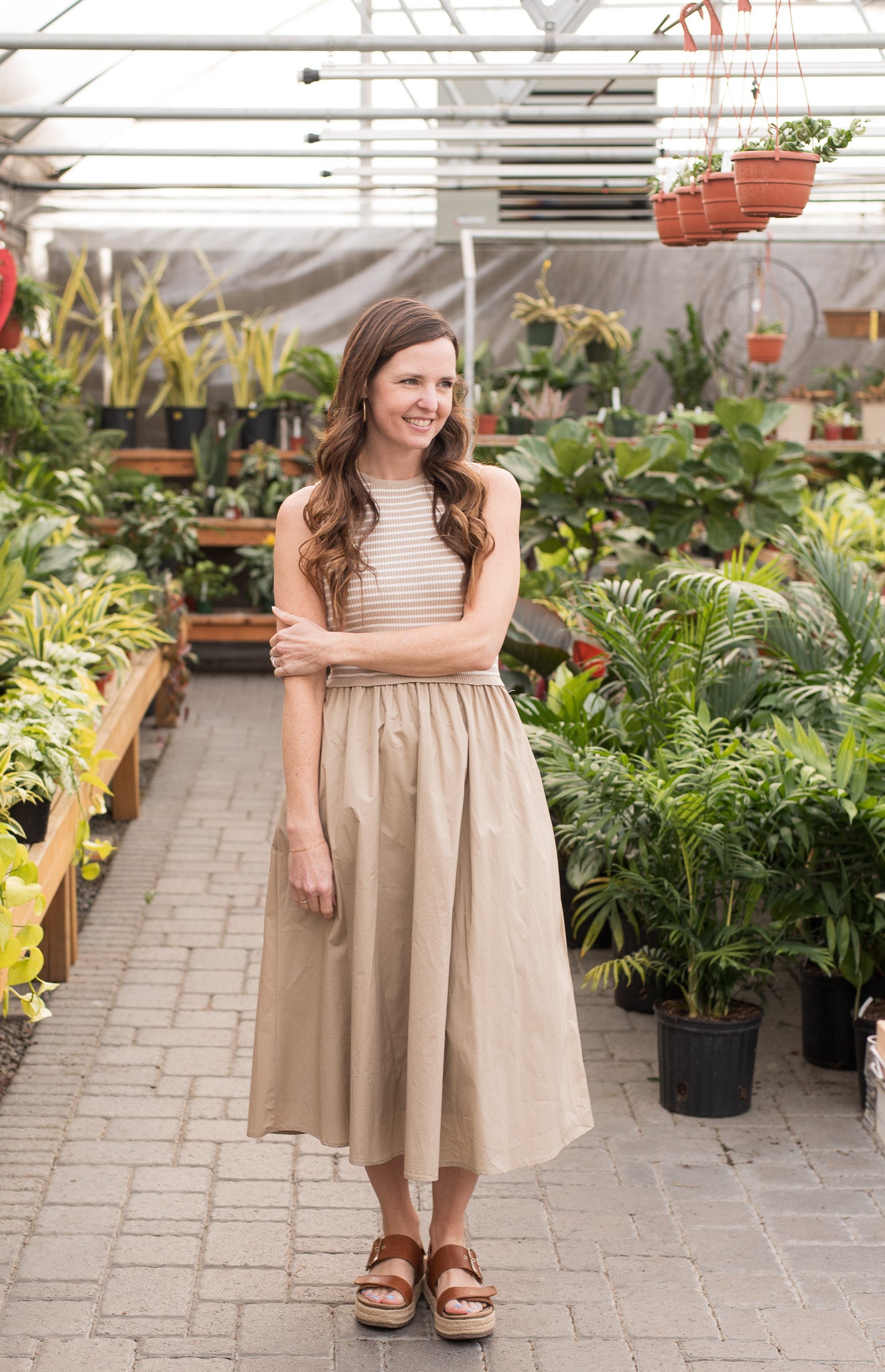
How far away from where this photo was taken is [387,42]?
12.0 feet

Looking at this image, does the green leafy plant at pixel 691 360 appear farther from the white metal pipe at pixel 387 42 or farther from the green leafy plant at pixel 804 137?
the green leafy plant at pixel 804 137

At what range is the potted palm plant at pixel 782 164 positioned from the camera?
3.03m

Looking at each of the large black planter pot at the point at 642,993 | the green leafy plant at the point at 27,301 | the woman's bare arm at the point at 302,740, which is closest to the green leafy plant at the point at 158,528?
the green leafy plant at the point at 27,301

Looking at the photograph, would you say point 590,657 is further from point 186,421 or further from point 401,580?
point 186,421

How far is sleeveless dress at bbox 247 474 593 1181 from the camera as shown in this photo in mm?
2291

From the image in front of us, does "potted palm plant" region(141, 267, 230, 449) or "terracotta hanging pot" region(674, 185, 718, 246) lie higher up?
"terracotta hanging pot" region(674, 185, 718, 246)

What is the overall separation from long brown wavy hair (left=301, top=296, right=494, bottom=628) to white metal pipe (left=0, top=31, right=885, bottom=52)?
5.46 feet

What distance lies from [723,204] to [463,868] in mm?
1936

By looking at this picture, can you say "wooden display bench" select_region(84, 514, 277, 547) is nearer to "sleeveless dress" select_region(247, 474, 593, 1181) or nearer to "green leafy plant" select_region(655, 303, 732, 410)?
"green leafy plant" select_region(655, 303, 732, 410)

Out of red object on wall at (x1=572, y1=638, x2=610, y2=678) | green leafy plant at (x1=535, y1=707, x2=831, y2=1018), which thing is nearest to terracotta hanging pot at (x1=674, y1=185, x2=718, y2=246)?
red object on wall at (x1=572, y1=638, x2=610, y2=678)

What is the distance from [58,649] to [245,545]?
4.72m

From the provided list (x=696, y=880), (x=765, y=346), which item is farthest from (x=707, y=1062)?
(x=765, y=346)

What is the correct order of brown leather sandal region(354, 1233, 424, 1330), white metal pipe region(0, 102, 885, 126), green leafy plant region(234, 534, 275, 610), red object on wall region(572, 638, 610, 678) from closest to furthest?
brown leather sandal region(354, 1233, 424, 1330) → red object on wall region(572, 638, 610, 678) → white metal pipe region(0, 102, 885, 126) → green leafy plant region(234, 534, 275, 610)

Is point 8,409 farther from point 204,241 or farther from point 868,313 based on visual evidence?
point 868,313
